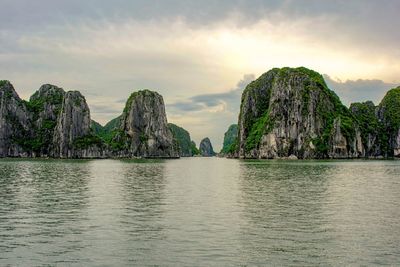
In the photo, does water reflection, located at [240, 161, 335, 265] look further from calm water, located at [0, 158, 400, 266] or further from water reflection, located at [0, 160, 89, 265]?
water reflection, located at [0, 160, 89, 265]

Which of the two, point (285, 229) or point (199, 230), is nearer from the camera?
point (199, 230)

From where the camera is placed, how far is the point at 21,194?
1781 inches

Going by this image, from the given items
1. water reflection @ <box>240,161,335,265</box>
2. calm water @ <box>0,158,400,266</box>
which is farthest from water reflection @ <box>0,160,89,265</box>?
water reflection @ <box>240,161,335,265</box>

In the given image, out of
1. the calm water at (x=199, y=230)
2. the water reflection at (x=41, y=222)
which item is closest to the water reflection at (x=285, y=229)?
the calm water at (x=199, y=230)

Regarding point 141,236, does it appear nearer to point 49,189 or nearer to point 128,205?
point 128,205

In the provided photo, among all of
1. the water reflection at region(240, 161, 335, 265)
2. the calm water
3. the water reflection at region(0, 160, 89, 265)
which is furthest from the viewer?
the water reflection at region(0, 160, 89, 265)

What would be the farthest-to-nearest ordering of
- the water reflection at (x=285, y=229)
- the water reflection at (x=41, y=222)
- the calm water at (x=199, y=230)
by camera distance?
the water reflection at (x=41, y=222) → the water reflection at (x=285, y=229) → the calm water at (x=199, y=230)

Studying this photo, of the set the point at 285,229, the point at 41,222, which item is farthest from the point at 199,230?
the point at 41,222

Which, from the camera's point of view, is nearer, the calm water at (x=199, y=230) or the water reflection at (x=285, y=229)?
the calm water at (x=199, y=230)

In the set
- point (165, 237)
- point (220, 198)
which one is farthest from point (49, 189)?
point (165, 237)

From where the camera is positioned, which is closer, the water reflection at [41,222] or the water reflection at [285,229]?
the water reflection at [285,229]

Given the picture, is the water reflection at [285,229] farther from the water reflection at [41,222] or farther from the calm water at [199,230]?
the water reflection at [41,222]

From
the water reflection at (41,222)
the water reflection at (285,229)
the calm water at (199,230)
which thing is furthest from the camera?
the water reflection at (41,222)

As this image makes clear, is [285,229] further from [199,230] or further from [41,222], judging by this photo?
[41,222]
